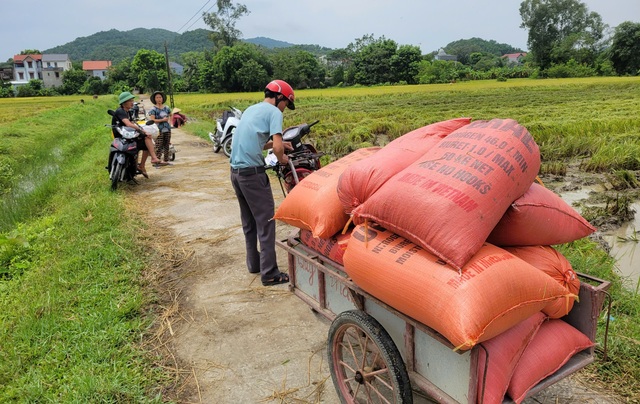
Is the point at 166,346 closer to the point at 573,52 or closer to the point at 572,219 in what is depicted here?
the point at 572,219

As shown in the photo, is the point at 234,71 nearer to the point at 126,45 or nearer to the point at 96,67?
the point at 96,67

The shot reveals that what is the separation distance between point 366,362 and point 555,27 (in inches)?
2910

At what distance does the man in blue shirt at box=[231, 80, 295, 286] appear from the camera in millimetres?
3395

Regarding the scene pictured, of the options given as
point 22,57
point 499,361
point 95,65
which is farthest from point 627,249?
point 95,65

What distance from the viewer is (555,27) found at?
208ft

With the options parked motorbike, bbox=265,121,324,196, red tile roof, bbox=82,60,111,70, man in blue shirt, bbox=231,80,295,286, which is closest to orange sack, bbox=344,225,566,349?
man in blue shirt, bbox=231,80,295,286

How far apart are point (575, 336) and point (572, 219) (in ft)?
1.72

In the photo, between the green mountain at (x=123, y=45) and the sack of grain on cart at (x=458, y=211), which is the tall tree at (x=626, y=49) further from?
the green mountain at (x=123, y=45)

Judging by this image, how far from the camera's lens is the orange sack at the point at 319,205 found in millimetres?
2445

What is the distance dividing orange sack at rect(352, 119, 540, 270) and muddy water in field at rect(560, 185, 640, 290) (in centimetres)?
276

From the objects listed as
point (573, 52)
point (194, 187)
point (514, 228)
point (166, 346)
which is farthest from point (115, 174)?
point (573, 52)

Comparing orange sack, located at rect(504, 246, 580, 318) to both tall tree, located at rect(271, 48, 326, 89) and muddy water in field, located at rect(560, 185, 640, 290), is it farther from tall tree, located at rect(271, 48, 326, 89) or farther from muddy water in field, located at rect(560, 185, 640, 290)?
tall tree, located at rect(271, 48, 326, 89)

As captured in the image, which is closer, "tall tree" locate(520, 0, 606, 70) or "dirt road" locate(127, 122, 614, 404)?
"dirt road" locate(127, 122, 614, 404)

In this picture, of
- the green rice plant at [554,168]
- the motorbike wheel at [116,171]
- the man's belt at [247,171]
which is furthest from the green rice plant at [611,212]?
the motorbike wheel at [116,171]
